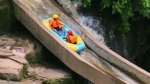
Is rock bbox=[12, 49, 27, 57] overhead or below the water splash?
overhead

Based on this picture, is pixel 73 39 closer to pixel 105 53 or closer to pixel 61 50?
pixel 61 50

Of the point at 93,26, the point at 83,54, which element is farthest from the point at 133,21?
the point at 83,54

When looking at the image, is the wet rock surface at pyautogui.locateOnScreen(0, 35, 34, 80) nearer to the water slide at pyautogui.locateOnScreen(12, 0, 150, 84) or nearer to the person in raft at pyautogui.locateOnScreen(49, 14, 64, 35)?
the water slide at pyautogui.locateOnScreen(12, 0, 150, 84)

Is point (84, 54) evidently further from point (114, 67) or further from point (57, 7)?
point (57, 7)

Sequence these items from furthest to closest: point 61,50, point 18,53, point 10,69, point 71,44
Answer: point 71,44, point 61,50, point 18,53, point 10,69

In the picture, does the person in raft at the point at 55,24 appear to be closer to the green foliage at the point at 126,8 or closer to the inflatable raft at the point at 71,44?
the inflatable raft at the point at 71,44

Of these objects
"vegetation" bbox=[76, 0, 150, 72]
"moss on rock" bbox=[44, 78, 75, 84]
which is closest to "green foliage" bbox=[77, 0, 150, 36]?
"vegetation" bbox=[76, 0, 150, 72]

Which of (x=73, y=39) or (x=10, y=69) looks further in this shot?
(x=73, y=39)
